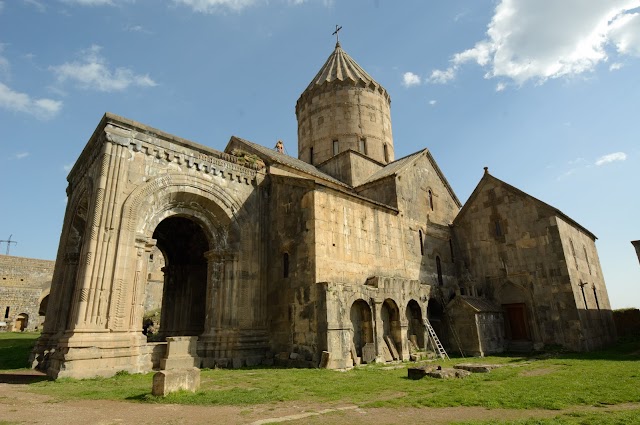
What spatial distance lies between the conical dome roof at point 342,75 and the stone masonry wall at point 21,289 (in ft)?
85.2

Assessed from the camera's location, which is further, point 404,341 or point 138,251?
point 404,341

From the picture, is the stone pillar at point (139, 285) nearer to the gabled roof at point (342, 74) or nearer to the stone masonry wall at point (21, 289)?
the gabled roof at point (342, 74)

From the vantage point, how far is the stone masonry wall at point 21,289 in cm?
2839

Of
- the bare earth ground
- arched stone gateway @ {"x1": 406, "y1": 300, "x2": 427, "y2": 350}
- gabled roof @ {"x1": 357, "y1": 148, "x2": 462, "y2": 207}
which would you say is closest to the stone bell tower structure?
gabled roof @ {"x1": 357, "y1": 148, "x2": 462, "y2": 207}

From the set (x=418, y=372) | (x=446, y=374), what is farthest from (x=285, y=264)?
(x=446, y=374)

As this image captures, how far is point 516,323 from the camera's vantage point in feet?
54.4

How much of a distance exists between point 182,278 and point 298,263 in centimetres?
756

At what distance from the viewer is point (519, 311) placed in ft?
54.7

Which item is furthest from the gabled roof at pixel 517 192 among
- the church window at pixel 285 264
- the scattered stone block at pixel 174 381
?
the scattered stone block at pixel 174 381

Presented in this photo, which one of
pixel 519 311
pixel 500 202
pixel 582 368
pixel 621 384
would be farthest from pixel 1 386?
pixel 500 202

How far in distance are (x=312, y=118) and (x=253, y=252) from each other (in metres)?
11.9

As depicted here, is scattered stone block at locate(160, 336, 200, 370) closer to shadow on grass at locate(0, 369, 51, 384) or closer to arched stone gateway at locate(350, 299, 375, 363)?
shadow on grass at locate(0, 369, 51, 384)

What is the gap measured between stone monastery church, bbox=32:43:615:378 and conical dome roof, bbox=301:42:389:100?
574 cm

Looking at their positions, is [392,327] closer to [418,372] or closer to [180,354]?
[418,372]
